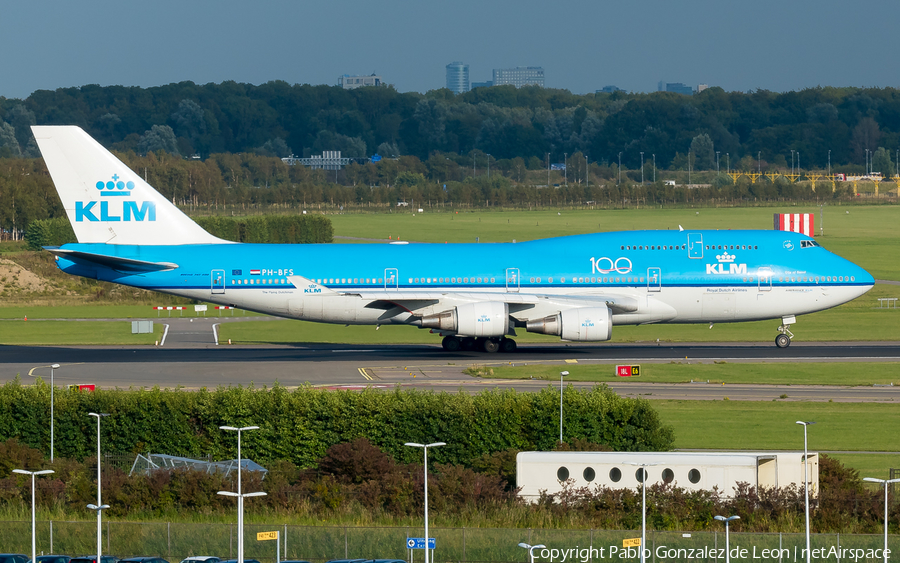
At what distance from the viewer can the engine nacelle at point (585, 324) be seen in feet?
193

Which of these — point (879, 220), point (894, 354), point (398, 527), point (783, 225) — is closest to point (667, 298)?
point (894, 354)

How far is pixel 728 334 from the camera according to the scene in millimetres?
73625

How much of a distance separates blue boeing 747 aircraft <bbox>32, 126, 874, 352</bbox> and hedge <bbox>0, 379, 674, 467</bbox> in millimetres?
18636

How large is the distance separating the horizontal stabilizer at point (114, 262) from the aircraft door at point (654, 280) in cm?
2544

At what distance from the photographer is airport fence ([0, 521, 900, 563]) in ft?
94.3

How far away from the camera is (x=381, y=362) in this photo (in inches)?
2350

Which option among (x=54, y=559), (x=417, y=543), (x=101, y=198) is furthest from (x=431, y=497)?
(x=101, y=198)

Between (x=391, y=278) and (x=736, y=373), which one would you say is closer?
(x=736, y=373)

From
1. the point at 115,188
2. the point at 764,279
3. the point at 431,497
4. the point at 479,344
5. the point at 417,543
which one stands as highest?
the point at 115,188

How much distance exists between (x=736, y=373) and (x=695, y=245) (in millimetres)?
9773

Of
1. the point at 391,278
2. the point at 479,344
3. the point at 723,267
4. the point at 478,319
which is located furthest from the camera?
the point at 479,344

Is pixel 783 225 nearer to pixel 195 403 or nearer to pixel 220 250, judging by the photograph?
pixel 220 250

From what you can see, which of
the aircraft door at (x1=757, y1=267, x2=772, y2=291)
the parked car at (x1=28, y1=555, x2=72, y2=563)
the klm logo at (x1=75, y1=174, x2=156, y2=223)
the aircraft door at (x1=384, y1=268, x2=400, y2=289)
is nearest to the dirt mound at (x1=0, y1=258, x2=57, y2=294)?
the klm logo at (x1=75, y1=174, x2=156, y2=223)

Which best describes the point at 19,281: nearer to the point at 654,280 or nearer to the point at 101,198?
the point at 101,198
